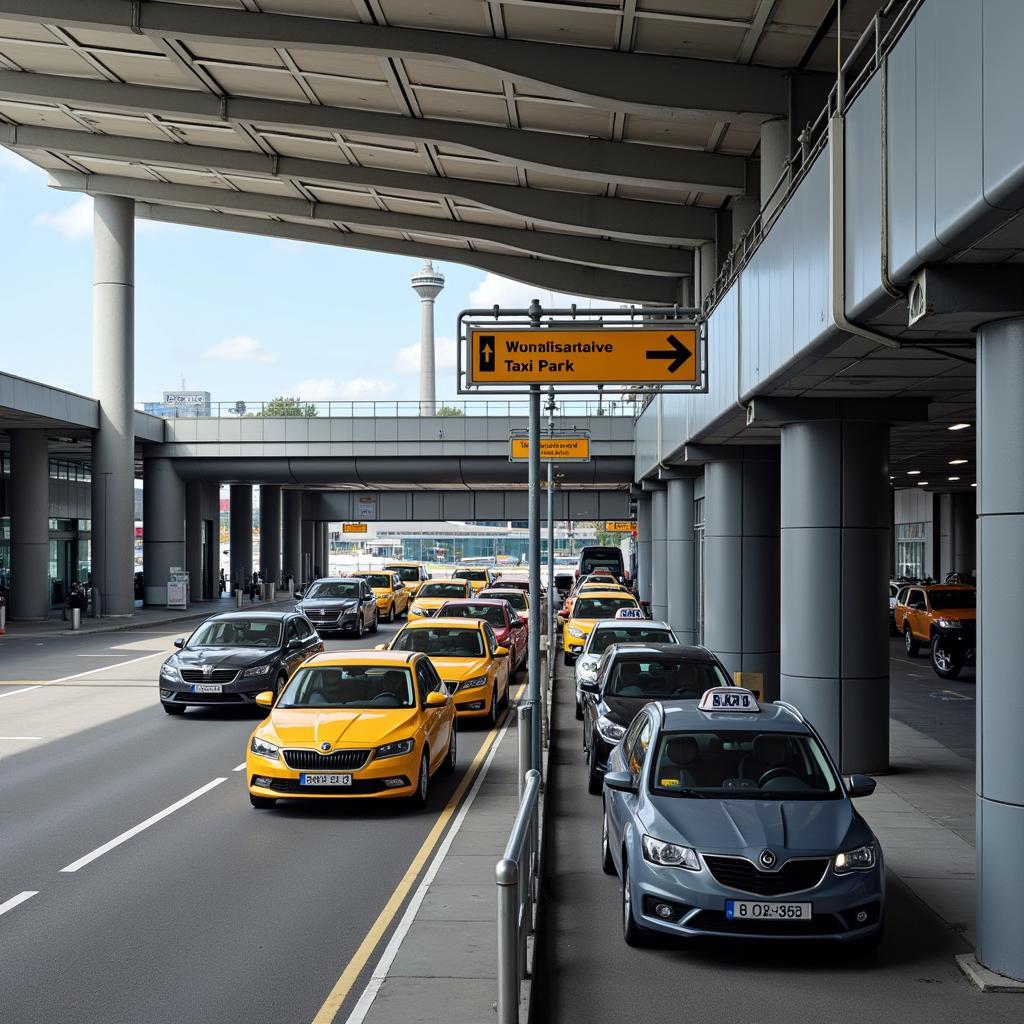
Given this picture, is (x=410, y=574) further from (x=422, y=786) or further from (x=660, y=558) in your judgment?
(x=422, y=786)

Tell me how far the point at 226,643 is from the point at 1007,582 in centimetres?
1505

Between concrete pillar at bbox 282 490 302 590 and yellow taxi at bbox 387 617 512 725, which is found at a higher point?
concrete pillar at bbox 282 490 302 590

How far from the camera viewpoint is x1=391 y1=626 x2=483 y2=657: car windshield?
19.7 m

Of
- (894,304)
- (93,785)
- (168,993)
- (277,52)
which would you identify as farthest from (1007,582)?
(277,52)

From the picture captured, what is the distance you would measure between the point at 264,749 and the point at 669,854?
215 inches

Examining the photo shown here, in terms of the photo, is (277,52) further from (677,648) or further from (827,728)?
(827,728)

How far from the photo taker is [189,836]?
11.4 m

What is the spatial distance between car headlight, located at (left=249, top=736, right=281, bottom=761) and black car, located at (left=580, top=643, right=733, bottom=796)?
3.50 m

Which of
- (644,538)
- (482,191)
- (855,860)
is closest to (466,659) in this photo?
(855,860)

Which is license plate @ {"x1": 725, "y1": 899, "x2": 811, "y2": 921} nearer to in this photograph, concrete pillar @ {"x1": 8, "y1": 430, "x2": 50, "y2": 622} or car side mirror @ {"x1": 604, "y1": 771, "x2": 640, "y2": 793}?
car side mirror @ {"x1": 604, "y1": 771, "x2": 640, "y2": 793}

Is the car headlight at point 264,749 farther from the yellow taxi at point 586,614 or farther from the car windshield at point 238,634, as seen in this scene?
the yellow taxi at point 586,614

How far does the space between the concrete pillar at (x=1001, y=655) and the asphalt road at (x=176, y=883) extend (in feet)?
12.8

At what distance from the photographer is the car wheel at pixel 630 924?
7992mm

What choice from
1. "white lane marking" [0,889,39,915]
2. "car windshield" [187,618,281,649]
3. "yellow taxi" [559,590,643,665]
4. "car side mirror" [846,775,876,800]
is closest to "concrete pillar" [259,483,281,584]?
"yellow taxi" [559,590,643,665]
